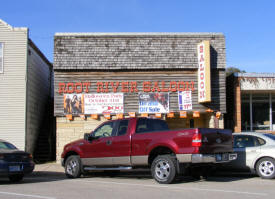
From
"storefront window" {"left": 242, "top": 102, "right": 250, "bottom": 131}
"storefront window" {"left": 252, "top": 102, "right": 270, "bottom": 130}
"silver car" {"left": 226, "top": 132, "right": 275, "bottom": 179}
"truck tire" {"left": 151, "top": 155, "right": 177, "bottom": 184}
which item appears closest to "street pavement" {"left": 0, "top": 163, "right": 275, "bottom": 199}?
"truck tire" {"left": 151, "top": 155, "right": 177, "bottom": 184}

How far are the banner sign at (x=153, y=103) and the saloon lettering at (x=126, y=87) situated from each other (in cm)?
29

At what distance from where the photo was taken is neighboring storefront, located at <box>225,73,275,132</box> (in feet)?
61.7

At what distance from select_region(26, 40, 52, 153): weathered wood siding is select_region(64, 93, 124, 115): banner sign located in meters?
2.18

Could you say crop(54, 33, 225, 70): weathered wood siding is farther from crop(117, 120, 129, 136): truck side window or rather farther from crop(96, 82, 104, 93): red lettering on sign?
crop(117, 120, 129, 136): truck side window

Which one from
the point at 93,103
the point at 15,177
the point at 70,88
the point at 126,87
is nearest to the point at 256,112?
the point at 126,87

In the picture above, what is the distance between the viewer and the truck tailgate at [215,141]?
9.91m

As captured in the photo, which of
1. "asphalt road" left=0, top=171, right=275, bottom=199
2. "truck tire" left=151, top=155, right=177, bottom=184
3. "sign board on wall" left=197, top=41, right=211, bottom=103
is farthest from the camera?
"sign board on wall" left=197, top=41, right=211, bottom=103

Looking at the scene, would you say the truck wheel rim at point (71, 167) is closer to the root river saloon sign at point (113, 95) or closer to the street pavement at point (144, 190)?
the street pavement at point (144, 190)

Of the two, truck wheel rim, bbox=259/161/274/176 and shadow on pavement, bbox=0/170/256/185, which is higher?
truck wheel rim, bbox=259/161/274/176

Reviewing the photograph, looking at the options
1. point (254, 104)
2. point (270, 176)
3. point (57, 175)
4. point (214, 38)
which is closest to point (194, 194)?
point (270, 176)

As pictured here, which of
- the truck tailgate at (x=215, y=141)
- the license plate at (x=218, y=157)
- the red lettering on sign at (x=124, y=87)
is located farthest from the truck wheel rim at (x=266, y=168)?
the red lettering on sign at (x=124, y=87)

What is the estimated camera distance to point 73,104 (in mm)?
17781

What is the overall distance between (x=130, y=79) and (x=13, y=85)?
553 centimetres

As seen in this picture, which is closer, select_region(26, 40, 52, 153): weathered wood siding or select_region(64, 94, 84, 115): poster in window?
select_region(64, 94, 84, 115): poster in window
